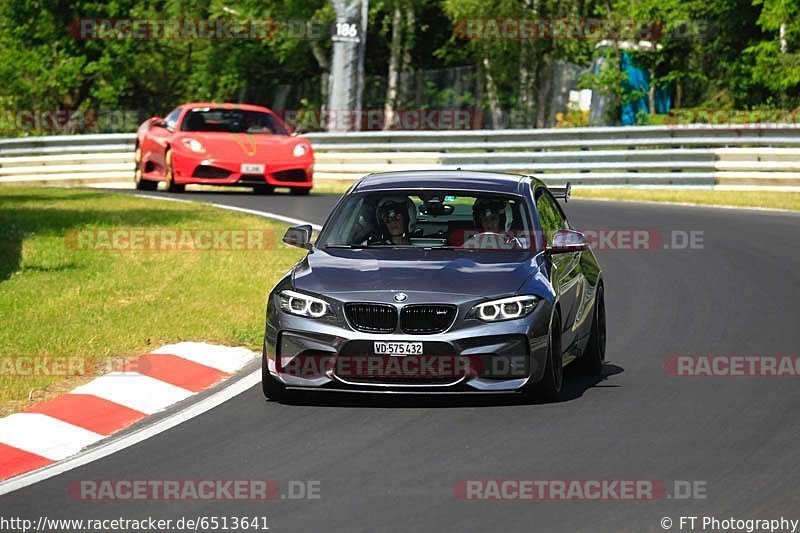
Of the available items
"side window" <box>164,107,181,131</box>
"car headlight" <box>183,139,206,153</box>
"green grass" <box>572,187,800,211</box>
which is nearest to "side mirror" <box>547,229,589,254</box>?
"green grass" <box>572,187,800,211</box>

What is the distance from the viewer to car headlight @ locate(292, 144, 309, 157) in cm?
2575

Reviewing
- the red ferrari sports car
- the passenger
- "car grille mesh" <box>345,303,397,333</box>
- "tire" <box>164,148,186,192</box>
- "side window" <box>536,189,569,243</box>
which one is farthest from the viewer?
"tire" <box>164,148,186,192</box>

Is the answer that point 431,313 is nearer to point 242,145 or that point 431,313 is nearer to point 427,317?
point 427,317

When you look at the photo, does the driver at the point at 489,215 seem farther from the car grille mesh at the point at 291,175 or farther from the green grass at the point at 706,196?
the car grille mesh at the point at 291,175

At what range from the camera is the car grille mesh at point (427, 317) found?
9.42 metres

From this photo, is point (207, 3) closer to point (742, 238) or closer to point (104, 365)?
point (742, 238)

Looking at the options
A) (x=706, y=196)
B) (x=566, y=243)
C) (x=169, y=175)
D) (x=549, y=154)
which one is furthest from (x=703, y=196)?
(x=566, y=243)

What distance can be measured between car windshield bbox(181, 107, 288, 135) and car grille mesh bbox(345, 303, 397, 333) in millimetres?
16987

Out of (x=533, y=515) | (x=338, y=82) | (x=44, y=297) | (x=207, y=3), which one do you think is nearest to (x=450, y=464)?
(x=533, y=515)

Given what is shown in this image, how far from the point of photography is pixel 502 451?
8.42m

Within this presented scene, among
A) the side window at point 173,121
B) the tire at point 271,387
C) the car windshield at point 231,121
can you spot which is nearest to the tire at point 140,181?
the side window at point 173,121

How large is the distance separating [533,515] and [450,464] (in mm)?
1085

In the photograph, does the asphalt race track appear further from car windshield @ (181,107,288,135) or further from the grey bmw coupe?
car windshield @ (181,107,288,135)

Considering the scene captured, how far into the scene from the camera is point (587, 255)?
37.7ft
